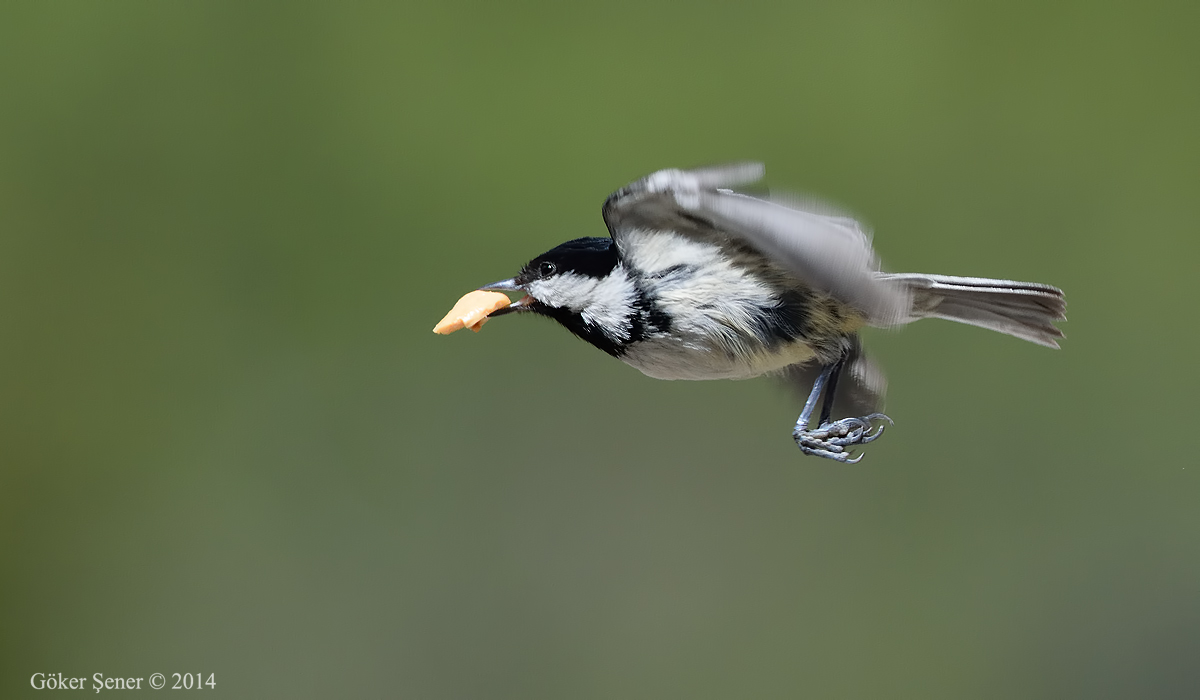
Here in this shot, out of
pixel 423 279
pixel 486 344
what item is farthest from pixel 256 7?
pixel 486 344

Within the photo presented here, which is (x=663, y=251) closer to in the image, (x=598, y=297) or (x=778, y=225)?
(x=598, y=297)

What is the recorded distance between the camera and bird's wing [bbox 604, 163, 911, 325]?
101 centimetres

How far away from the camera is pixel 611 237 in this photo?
4.04 ft

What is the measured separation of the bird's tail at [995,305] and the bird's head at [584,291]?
349mm

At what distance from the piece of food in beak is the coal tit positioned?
19 millimetres

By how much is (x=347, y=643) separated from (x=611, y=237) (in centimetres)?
244

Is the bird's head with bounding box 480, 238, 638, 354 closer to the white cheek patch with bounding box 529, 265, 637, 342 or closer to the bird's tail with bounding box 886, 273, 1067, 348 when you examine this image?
the white cheek patch with bounding box 529, 265, 637, 342

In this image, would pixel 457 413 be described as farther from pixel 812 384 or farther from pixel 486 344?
pixel 812 384

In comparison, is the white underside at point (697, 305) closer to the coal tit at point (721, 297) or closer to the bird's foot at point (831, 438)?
the coal tit at point (721, 297)

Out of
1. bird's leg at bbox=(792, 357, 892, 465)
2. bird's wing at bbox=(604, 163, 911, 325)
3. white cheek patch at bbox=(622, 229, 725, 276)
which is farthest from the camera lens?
bird's leg at bbox=(792, 357, 892, 465)

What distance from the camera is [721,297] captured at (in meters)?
1.25

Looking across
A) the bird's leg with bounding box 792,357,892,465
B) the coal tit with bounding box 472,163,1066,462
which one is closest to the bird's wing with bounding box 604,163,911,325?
the coal tit with bounding box 472,163,1066,462

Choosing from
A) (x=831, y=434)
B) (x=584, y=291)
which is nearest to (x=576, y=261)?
(x=584, y=291)

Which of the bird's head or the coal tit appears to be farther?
the bird's head
